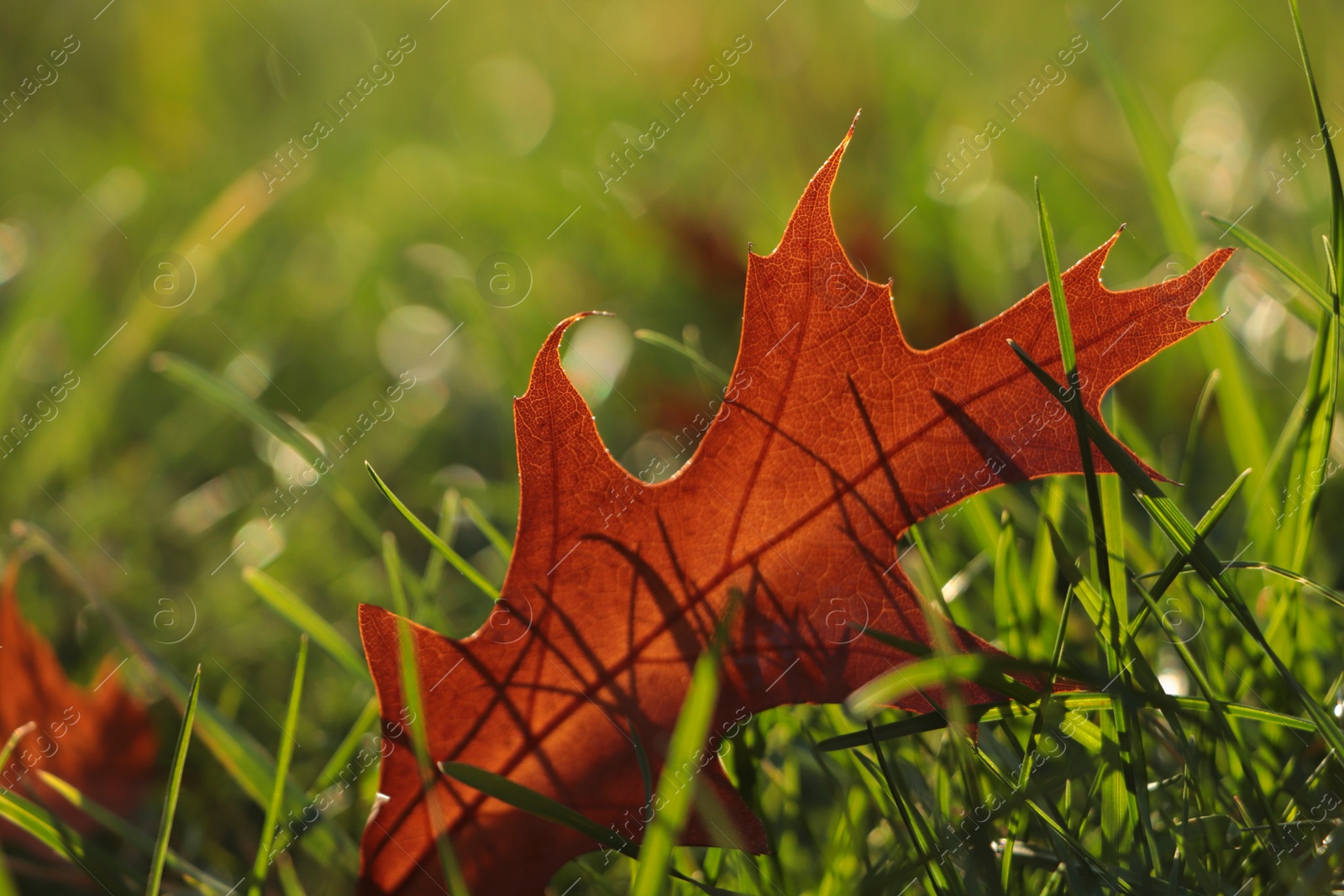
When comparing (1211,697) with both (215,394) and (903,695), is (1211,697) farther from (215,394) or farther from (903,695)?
(215,394)

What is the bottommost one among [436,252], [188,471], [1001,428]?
[1001,428]

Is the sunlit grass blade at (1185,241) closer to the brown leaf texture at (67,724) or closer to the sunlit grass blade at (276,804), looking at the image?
the sunlit grass blade at (276,804)

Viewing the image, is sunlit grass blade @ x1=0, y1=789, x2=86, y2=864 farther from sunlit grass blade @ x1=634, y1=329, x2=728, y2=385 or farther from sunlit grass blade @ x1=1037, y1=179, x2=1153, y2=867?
sunlit grass blade @ x1=1037, y1=179, x2=1153, y2=867

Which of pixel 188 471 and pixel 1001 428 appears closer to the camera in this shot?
pixel 1001 428

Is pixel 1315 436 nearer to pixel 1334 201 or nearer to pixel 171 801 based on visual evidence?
pixel 1334 201

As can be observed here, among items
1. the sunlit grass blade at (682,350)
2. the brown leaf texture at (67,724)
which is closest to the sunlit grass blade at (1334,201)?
the sunlit grass blade at (682,350)

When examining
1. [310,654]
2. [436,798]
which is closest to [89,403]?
[310,654]

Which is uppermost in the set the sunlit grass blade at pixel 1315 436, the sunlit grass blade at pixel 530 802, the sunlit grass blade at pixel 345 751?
the sunlit grass blade at pixel 345 751
